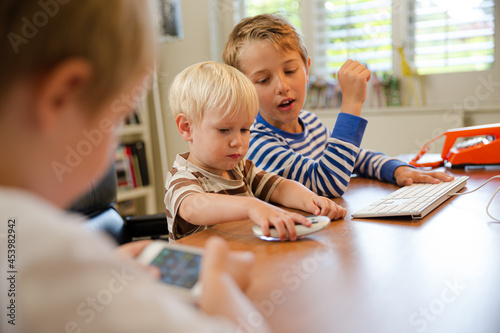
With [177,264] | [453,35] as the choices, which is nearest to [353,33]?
[453,35]

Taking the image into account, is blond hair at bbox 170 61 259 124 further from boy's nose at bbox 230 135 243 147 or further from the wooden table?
the wooden table

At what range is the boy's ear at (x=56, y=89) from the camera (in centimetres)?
32

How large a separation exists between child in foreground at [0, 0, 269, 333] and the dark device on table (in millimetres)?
1272

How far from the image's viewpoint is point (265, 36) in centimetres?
133

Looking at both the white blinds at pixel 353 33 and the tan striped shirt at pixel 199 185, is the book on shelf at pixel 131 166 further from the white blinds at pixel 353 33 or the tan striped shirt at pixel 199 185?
the tan striped shirt at pixel 199 185

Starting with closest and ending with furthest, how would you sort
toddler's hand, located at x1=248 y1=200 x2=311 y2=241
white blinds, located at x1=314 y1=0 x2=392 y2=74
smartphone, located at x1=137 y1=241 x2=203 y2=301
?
smartphone, located at x1=137 y1=241 x2=203 y2=301, toddler's hand, located at x1=248 y1=200 x2=311 y2=241, white blinds, located at x1=314 y1=0 x2=392 y2=74

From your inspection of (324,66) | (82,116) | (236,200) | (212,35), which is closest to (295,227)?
(236,200)

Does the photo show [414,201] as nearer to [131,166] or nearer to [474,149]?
[474,149]

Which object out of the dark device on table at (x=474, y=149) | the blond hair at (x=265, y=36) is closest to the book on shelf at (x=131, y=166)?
the blond hair at (x=265, y=36)

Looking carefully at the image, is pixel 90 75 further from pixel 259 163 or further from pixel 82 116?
pixel 259 163

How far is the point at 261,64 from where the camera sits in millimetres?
1318

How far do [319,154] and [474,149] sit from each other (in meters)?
0.46

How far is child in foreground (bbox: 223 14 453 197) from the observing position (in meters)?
1.16

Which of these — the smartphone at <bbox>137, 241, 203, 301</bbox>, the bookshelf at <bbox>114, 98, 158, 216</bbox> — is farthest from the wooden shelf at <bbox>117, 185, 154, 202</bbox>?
the smartphone at <bbox>137, 241, 203, 301</bbox>
